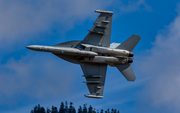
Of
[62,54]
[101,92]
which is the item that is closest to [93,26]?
[62,54]

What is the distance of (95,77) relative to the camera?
39.2 metres

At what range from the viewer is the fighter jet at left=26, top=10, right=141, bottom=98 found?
37.4 m

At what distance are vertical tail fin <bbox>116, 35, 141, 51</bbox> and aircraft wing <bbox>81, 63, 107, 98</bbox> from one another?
113 inches

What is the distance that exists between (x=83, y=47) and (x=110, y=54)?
2925 mm

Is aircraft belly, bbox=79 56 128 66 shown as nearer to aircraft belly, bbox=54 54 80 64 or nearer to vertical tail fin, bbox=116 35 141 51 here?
aircraft belly, bbox=54 54 80 64

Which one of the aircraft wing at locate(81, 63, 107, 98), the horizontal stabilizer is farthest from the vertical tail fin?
the aircraft wing at locate(81, 63, 107, 98)

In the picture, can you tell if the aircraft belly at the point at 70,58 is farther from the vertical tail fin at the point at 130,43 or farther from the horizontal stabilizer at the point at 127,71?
the vertical tail fin at the point at 130,43

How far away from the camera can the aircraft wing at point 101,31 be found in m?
38.3

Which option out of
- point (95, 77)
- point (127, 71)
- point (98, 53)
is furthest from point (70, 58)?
point (127, 71)

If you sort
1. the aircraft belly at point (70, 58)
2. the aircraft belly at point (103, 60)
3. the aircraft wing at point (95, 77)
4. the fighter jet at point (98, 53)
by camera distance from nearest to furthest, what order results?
1. the fighter jet at point (98, 53)
2. the aircraft belly at point (103, 60)
3. the aircraft belly at point (70, 58)
4. the aircraft wing at point (95, 77)

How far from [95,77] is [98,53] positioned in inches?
117

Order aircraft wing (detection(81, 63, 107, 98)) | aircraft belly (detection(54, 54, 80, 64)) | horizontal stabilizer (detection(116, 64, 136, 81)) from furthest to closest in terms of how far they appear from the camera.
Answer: horizontal stabilizer (detection(116, 64, 136, 81))
aircraft wing (detection(81, 63, 107, 98))
aircraft belly (detection(54, 54, 80, 64))

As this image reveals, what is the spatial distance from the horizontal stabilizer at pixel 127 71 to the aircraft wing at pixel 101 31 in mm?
2982

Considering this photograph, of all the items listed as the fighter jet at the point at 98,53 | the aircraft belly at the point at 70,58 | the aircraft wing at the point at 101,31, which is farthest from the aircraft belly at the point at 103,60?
the aircraft wing at the point at 101,31
